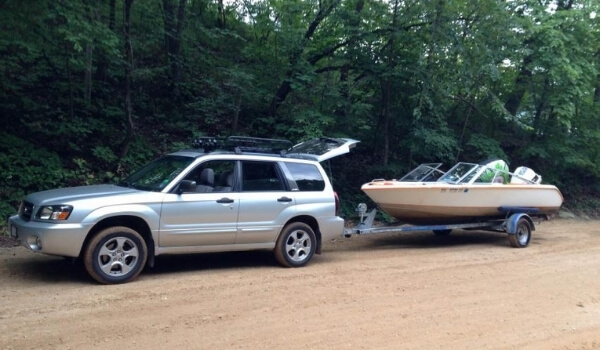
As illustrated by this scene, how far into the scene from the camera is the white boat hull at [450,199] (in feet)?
36.1

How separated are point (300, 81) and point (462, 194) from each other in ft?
17.2

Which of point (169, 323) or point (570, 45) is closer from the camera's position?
point (169, 323)

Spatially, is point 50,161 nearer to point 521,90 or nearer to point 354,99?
point 354,99

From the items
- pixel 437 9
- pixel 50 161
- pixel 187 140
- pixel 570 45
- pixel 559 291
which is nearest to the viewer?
pixel 559 291

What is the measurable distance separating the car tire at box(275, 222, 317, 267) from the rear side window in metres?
0.68

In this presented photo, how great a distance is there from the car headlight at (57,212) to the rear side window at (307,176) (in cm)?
354

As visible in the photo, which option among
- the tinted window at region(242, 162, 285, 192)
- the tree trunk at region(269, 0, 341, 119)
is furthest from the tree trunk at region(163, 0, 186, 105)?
the tinted window at region(242, 162, 285, 192)

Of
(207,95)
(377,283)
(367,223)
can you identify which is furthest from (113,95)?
(377,283)

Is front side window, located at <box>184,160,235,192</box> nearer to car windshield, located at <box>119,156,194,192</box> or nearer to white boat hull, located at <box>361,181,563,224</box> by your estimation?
Result: car windshield, located at <box>119,156,194,192</box>

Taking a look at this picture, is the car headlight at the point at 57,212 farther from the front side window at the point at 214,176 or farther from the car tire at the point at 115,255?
the front side window at the point at 214,176

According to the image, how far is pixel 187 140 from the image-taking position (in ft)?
48.8

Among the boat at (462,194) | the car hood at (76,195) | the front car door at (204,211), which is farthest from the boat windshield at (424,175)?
the car hood at (76,195)

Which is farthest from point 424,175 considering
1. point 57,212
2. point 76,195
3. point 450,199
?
point 57,212

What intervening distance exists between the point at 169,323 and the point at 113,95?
36.6 ft
